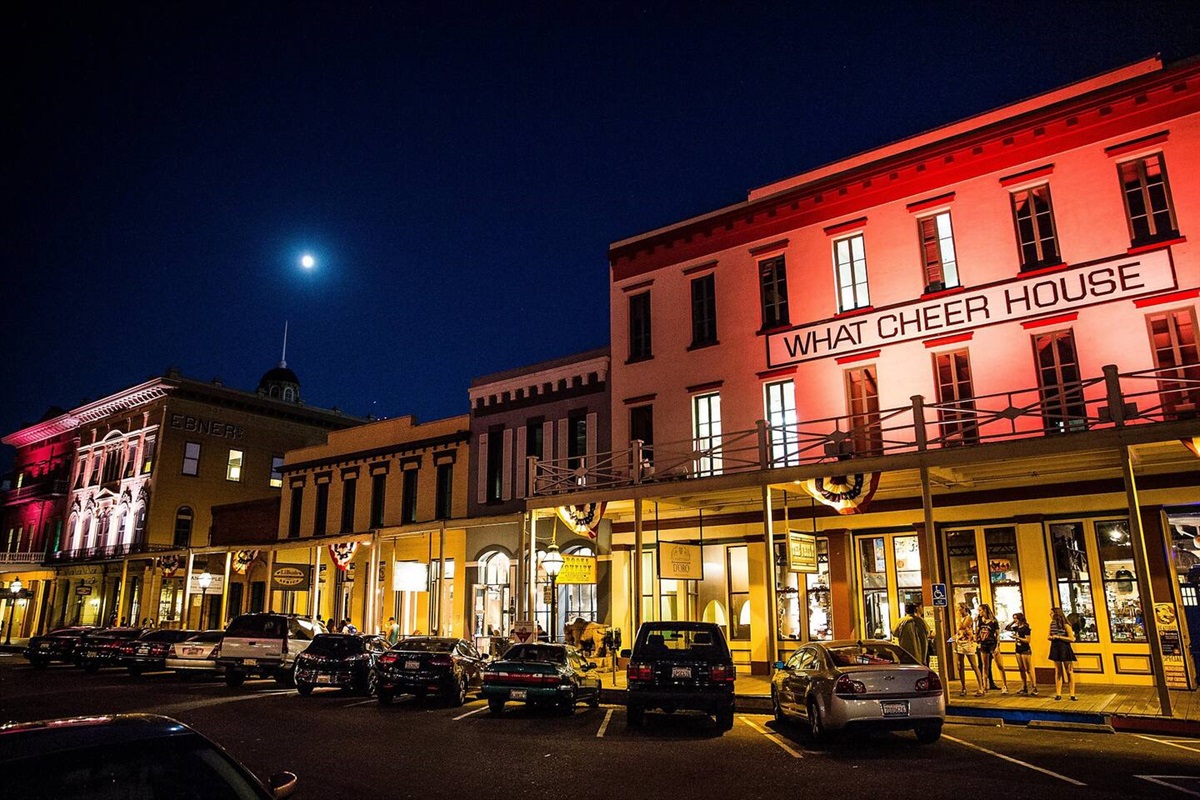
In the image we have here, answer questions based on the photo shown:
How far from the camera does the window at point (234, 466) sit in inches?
A: 1857

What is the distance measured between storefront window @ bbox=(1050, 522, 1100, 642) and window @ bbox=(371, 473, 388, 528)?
2296cm

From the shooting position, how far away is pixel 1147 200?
1670 cm

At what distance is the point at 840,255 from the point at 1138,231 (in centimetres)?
633

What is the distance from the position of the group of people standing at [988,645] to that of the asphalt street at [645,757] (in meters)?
1.87

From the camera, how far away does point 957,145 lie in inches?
747

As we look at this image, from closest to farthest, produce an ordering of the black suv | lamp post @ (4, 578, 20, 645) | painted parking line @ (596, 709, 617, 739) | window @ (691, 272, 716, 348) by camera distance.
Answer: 1. painted parking line @ (596, 709, 617, 739)
2. the black suv
3. window @ (691, 272, 716, 348)
4. lamp post @ (4, 578, 20, 645)

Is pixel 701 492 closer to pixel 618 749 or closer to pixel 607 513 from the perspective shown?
pixel 607 513

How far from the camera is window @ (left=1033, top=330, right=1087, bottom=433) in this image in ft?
53.9

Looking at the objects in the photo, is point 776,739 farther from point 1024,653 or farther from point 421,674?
point 421,674

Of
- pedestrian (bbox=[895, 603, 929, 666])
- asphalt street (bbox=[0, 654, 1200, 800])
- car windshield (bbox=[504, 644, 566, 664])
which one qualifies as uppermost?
pedestrian (bbox=[895, 603, 929, 666])

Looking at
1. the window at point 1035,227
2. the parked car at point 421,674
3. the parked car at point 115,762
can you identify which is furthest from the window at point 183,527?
the parked car at point 115,762

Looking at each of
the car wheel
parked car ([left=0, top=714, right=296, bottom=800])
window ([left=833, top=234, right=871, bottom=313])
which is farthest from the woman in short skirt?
parked car ([left=0, top=714, right=296, bottom=800])

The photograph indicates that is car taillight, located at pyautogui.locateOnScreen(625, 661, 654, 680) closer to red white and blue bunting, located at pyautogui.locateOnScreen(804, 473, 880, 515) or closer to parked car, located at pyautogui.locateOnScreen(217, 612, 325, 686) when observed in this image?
red white and blue bunting, located at pyautogui.locateOnScreen(804, 473, 880, 515)

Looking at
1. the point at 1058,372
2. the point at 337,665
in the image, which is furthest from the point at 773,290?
the point at 337,665
